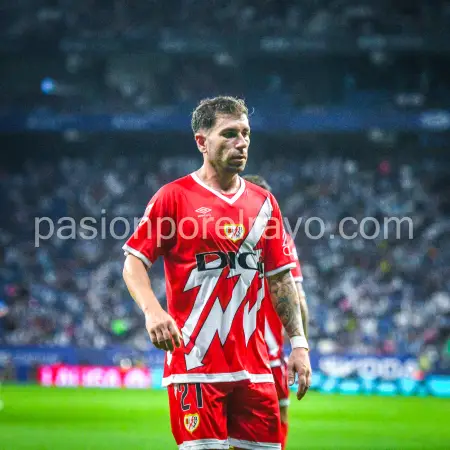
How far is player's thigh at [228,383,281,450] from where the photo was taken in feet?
15.6

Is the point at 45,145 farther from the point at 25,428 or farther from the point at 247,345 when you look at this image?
the point at 247,345

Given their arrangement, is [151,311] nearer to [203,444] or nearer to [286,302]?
[203,444]

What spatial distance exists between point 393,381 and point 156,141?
14980 mm

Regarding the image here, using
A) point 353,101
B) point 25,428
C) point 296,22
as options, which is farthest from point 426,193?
point 25,428

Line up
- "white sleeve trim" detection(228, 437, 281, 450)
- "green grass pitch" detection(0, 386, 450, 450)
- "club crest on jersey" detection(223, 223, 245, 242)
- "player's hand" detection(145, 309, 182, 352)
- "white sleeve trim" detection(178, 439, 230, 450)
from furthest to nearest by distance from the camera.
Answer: "green grass pitch" detection(0, 386, 450, 450)
"club crest on jersey" detection(223, 223, 245, 242)
"white sleeve trim" detection(228, 437, 281, 450)
"white sleeve trim" detection(178, 439, 230, 450)
"player's hand" detection(145, 309, 182, 352)

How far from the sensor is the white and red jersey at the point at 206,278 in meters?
4.75

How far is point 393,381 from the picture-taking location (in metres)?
21.0

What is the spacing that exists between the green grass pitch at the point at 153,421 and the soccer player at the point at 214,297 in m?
6.61

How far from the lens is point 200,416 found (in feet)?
15.2

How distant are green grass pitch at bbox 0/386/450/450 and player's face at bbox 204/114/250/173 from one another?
276 inches

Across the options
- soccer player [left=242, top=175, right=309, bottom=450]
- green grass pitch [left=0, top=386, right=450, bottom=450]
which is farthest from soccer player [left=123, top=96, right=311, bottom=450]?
green grass pitch [left=0, top=386, right=450, bottom=450]

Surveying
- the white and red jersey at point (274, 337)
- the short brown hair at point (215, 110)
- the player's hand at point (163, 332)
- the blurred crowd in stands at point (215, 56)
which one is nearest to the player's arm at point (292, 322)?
the player's hand at point (163, 332)

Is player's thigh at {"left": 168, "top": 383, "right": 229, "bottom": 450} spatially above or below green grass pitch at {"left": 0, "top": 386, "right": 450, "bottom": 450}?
above

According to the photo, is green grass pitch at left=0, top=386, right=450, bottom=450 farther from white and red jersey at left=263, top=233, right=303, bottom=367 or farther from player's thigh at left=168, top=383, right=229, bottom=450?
player's thigh at left=168, top=383, right=229, bottom=450
